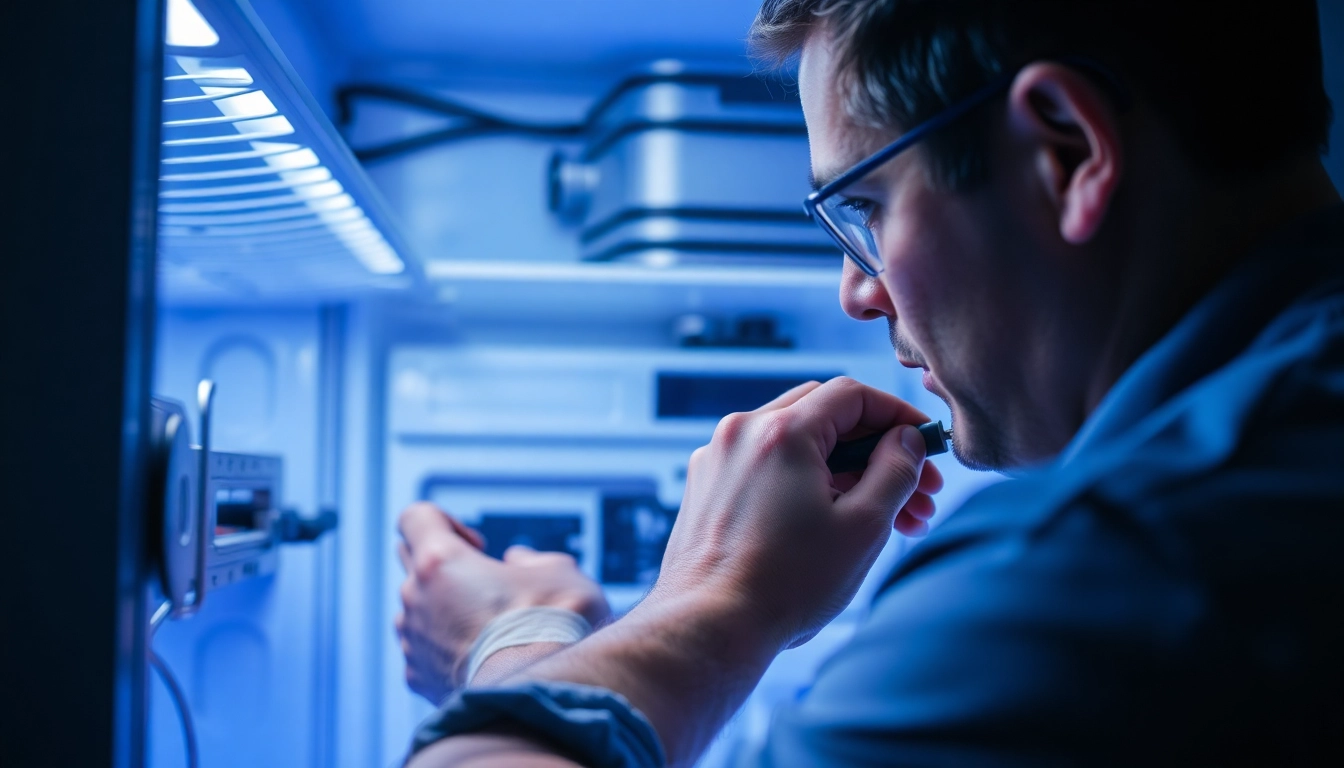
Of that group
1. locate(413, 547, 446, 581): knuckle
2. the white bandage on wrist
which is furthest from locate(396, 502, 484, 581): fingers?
the white bandage on wrist

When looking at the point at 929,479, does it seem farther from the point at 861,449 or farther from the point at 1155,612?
the point at 1155,612

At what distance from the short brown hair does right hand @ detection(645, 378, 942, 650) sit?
0.23 metres

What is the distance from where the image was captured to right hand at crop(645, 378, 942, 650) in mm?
627

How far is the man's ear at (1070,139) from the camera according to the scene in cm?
53

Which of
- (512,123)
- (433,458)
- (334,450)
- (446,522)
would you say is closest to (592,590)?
(446,522)

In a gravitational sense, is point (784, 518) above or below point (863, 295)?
below

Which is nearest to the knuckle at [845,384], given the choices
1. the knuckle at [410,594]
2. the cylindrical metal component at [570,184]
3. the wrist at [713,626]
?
the wrist at [713,626]

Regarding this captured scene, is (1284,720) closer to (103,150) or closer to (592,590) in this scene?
(103,150)

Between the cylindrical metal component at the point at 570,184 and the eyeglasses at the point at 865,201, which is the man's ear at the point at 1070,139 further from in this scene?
the cylindrical metal component at the point at 570,184

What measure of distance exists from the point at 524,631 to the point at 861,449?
0.47 m

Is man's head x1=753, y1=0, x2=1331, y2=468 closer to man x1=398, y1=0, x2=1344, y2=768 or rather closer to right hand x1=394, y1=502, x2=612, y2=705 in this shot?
man x1=398, y1=0, x2=1344, y2=768

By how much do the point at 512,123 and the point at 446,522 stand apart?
68cm

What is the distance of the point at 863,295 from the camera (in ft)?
2.62

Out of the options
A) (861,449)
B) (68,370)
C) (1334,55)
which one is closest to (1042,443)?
(861,449)
